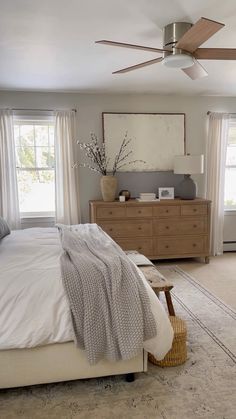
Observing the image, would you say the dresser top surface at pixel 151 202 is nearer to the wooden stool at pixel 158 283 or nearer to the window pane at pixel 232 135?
the window pane at pixel 232 135

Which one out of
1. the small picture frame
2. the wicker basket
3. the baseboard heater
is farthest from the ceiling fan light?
the baseboard heater

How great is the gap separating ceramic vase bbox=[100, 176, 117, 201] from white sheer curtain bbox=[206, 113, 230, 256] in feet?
5.20

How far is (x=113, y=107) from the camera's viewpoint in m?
4.86

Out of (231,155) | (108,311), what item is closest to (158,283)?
(108,311)

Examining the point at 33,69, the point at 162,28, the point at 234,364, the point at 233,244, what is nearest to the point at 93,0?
the point at 162,28

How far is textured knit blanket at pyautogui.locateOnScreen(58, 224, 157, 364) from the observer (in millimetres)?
Result: 1937

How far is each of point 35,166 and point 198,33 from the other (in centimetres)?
333

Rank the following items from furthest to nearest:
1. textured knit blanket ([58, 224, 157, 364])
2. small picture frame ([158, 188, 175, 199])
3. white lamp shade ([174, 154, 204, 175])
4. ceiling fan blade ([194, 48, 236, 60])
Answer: small picture frame ([158, 188, 175, 199])
white lamp shade ([174, 154, 204, 175])
ceiling fan blade ([194, 48, 236, 60])
textured knit blanket ([58, 224, 157, 364])

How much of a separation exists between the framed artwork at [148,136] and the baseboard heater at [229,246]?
A: 159cm

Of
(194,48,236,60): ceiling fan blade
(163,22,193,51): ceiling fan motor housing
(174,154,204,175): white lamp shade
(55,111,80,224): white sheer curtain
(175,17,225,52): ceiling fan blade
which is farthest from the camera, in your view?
(55,111,80,224): white sheer curtain

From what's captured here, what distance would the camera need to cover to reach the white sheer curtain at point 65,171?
4.69 metres

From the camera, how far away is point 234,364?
7.75 feet

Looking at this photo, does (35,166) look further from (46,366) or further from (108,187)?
(46,366)

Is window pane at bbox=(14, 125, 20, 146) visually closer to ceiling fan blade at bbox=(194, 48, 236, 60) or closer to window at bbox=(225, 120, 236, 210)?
ceiling fan blade at bbox=(194, 48, 236, 60)
